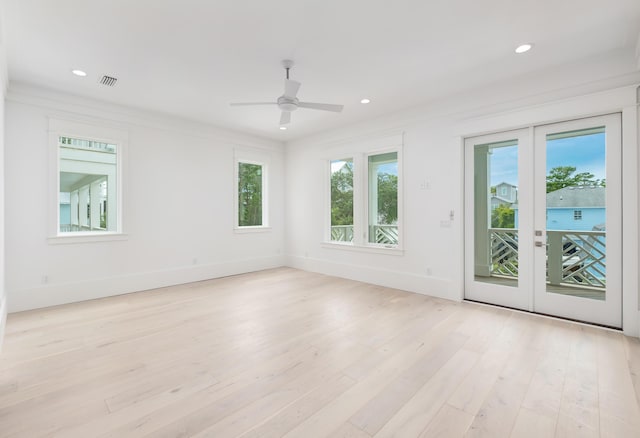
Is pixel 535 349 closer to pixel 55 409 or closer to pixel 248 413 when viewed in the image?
pixel 248 413

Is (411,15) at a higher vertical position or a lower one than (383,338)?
higher

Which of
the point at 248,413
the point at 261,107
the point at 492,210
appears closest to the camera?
the point at 248,413

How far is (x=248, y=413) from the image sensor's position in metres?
1.94

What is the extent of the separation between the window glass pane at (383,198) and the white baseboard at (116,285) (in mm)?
2654

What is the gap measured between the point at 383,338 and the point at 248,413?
1568 millimetres

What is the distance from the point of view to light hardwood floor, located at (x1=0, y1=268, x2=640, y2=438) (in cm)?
185

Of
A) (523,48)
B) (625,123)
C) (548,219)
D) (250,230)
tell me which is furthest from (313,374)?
(250,230)

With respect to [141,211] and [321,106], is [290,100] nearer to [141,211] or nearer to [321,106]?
[321,106]

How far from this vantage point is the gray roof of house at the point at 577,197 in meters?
3.39

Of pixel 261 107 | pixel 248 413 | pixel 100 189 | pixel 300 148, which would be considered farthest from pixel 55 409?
pixel 300 148

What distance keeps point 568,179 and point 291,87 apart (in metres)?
3.29

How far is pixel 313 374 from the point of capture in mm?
2393

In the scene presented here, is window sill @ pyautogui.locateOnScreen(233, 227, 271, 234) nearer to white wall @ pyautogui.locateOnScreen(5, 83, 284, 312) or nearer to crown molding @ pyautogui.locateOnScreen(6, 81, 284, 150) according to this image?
white wall @ pyautogui.locateOnScreen(5, 83, 284, 312)

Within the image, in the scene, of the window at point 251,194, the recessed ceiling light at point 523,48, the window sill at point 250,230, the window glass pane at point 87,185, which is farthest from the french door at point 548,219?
the window glass pane at point 87,185
